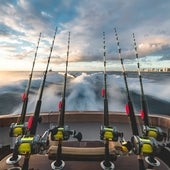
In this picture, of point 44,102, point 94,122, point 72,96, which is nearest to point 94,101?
point 72,96

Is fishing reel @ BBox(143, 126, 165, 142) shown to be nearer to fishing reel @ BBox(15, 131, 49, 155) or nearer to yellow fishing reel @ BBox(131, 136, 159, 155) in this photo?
yellow fishing reel @ BBox(131, 136, 159, 155)

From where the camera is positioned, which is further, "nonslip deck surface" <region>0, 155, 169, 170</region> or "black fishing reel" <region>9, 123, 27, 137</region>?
"black fishing reel" <region>9, 123, 27, 137</region>

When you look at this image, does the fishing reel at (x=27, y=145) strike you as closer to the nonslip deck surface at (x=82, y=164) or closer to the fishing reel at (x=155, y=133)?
the nonslip deck surface at (x=82, y=164)

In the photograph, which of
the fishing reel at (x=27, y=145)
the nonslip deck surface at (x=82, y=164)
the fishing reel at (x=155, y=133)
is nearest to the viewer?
the fishing reel at (x=27, y=145)

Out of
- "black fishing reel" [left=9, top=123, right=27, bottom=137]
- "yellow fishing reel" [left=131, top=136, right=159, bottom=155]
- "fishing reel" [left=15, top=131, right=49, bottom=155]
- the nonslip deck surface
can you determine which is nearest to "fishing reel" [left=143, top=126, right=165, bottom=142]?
the nonslip deck surface

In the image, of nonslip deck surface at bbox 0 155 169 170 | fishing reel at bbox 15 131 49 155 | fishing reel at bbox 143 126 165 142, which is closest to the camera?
fishing reel at bbox 15 131 49 155

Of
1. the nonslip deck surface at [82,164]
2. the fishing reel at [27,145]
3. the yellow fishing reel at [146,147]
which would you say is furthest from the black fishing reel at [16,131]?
the yellow fishing reel at [146,147]

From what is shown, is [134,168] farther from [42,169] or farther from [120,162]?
[42,169]

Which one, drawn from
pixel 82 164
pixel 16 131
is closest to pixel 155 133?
pixel 82 164

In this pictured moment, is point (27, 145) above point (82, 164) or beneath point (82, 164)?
above

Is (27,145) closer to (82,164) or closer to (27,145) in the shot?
(27,145)

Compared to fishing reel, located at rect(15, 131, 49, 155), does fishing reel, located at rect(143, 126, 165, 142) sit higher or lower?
higher

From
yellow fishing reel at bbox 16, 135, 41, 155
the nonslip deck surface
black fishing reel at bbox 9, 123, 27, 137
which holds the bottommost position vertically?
the nonslip deck surface

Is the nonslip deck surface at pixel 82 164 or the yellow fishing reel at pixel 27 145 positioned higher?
the yellow fishing reel at pixel 27 145
